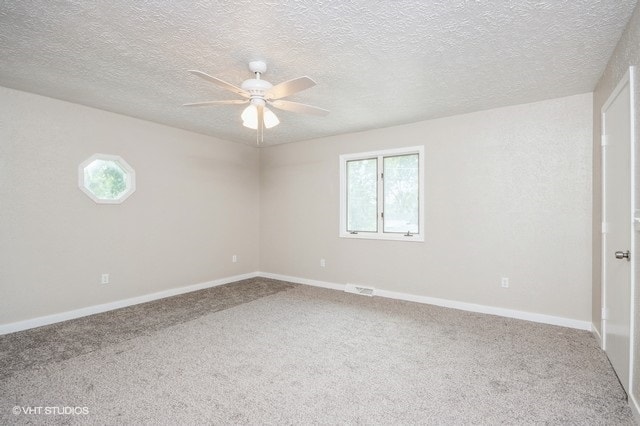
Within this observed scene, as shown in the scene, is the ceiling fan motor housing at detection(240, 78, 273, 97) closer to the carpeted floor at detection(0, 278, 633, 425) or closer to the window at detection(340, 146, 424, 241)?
the carpeted floor at detection(0, 278, 633, 425)

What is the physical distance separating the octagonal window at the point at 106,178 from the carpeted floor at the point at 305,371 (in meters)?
1.47

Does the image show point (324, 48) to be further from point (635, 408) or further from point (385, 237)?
point (635, 408)

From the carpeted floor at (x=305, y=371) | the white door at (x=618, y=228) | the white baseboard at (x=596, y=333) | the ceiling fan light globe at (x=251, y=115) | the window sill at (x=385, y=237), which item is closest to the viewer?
the carpeted floor at (x=305, y=371)

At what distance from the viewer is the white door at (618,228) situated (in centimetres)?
206

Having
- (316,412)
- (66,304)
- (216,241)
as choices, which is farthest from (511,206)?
(66,304)

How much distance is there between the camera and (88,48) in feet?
7.69

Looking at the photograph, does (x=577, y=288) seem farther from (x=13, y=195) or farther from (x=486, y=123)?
(x=13, y=195)

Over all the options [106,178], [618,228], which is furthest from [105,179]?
[618,228]

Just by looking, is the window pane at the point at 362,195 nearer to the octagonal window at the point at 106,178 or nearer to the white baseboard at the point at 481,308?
the white baseboard at the point at 481,308

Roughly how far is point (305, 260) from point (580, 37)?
4295 millimetres

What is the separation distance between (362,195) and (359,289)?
→ 144 cm

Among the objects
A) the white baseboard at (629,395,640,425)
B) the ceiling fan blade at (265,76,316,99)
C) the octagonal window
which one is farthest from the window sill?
the octagonal window

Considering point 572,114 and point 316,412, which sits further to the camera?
point 572,114

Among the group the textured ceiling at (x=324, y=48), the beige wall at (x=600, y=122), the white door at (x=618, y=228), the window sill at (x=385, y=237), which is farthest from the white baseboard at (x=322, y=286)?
the textured ceiling at (x=324, y=48)
